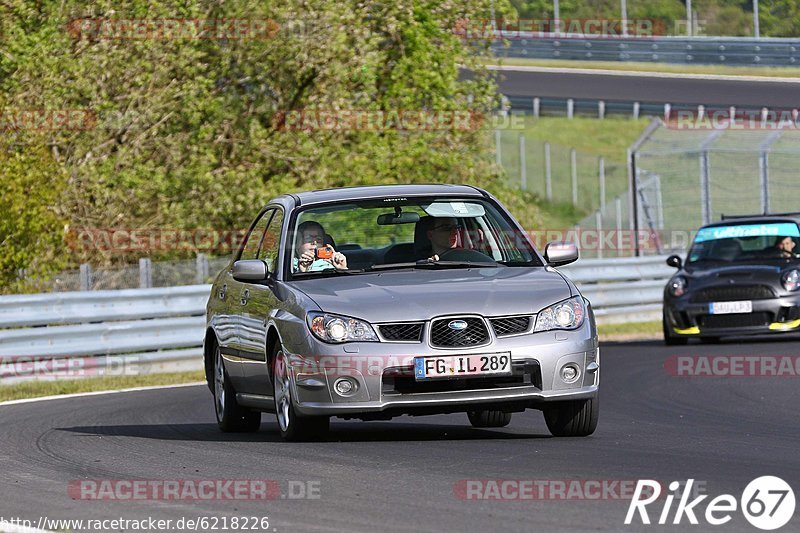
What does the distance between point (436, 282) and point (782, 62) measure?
135 feet

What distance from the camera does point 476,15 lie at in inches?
1291

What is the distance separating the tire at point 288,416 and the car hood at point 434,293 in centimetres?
48

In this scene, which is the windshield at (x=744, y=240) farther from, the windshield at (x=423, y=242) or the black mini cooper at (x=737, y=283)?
the windshield at (x=423, y=242)

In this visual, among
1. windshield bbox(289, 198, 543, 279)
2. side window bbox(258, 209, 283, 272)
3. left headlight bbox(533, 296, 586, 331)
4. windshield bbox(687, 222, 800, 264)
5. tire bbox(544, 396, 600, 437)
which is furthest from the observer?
windshield bbox(687, 222, 800, 264)

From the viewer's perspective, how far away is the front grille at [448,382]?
898cm

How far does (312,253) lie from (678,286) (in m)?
10.3

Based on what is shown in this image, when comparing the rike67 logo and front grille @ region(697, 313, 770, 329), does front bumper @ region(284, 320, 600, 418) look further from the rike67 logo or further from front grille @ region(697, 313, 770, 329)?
front grille @ region(697, 313, 770, 329)

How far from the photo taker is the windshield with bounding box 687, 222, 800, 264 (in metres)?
20.1

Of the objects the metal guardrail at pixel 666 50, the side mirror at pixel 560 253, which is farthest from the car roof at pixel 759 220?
the metal guardrail at pixel 666 50

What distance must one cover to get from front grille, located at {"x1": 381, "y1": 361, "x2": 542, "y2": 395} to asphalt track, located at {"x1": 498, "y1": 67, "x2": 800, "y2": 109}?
36.9 m

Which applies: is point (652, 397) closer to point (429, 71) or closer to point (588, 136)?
point (429, 71)

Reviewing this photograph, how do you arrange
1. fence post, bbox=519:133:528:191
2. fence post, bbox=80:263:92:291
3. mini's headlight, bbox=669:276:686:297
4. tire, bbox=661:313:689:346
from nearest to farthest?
mini's headlight, bbox=669:276:686:297 → tire, bbox=661:313:689:346 → fence post, bbox=80:263:92:291 → fence post, bbox=519:133:528:191

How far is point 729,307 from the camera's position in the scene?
1900 centimetres

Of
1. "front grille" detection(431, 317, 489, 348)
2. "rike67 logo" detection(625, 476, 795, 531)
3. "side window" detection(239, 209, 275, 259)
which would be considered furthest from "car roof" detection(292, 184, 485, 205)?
"rike67 logo" detection(625, 476, 795, 531)
